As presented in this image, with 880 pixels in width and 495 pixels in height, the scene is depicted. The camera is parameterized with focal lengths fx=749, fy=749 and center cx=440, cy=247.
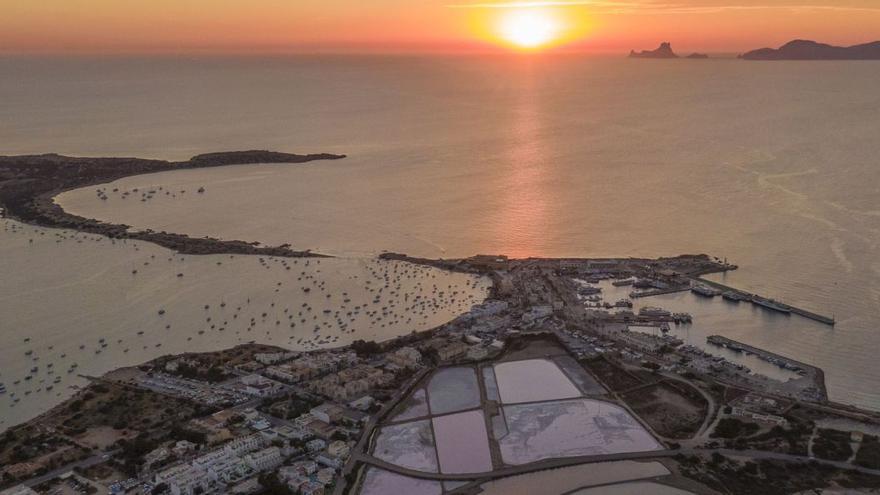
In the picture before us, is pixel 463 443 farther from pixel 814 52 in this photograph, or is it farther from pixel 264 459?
pixel 814 52

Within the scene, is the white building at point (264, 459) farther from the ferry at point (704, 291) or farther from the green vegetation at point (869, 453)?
the ferry at point (704, 291)

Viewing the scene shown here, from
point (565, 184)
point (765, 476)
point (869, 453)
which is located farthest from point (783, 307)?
point (565, 184)

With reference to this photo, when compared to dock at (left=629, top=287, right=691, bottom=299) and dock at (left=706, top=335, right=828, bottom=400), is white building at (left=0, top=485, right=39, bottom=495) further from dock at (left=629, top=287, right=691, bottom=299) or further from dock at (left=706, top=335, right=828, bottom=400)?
dock at (left=629, top=287, right=691, bottom=299)

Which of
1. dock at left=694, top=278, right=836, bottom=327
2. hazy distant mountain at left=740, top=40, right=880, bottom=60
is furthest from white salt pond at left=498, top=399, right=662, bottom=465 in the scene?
hazy distant mountain at left=740, top=40, right=880, bottom=60

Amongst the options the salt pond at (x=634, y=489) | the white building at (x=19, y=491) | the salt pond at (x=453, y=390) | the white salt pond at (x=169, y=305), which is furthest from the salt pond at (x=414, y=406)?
the white building at (x=19, y=491)

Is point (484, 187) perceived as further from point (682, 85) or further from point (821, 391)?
point (682, 85)

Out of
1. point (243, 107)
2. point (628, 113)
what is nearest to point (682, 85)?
point (628, 113)
